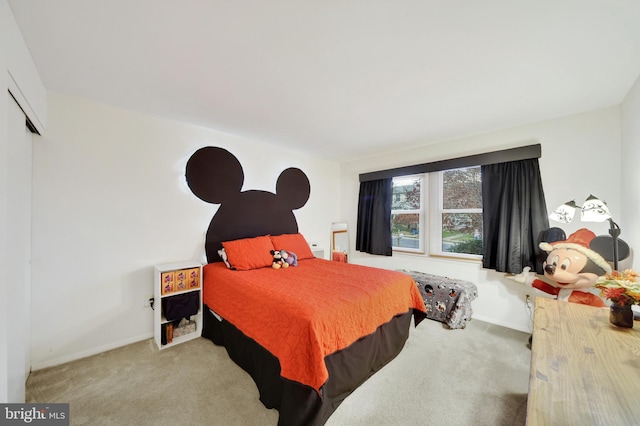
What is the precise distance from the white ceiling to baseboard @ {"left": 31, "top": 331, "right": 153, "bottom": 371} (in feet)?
7.62

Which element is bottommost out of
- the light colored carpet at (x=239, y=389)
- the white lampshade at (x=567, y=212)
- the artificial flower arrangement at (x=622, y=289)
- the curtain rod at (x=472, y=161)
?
the light colored carpet at (x=239, y=389)

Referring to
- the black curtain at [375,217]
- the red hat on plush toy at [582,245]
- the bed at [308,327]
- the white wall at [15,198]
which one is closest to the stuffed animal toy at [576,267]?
the red hat on plush toy at [582,245]

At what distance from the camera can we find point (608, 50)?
152 centimetres

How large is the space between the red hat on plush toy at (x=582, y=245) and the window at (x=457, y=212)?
831mm

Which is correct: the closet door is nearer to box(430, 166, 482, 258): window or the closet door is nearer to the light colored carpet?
the light colored carpet

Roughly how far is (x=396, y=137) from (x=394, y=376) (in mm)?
2702

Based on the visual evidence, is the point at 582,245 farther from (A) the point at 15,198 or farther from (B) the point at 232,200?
(A) the point at 15,198

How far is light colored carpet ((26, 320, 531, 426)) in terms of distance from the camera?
152 cm

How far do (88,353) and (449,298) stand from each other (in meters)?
3.76

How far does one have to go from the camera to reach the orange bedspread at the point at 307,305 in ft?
4.74

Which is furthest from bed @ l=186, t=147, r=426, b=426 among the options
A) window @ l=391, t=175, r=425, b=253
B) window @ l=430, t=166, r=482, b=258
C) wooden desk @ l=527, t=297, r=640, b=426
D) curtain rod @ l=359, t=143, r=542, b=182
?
curtain rod @ l=359, t=143, r=542, b=182

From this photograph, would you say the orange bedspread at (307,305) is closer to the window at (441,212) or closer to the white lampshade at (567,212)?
the window at (441,212)

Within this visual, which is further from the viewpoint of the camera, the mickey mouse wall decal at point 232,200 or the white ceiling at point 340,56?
the mickey mouse wall decal at point 232,200

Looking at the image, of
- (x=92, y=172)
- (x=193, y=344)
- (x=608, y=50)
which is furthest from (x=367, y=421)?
(x=92, y=172)
